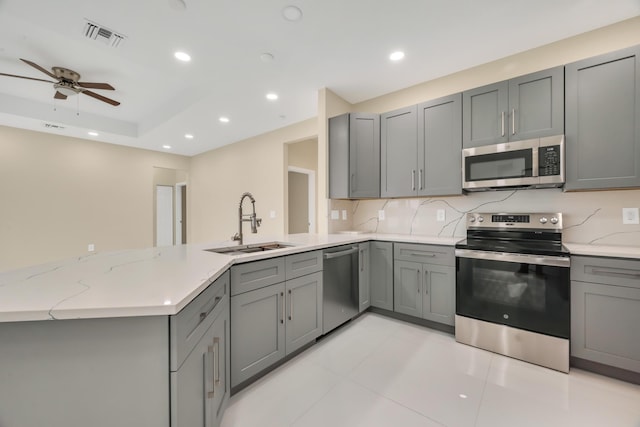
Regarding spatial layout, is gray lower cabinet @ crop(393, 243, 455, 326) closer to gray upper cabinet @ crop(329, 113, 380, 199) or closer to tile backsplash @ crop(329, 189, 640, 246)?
tile backsplash @ crop(329, 189, 640, 246)

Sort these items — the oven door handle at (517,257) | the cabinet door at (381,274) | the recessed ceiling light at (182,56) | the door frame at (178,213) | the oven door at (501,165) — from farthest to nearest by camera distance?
1. the door frame at (178,213)
2. the cabinet door at (381,274)
3. the recessed ceiling light at (182,56)
4. the oven door at (501,165)
5. the oven door handle at (517,257)

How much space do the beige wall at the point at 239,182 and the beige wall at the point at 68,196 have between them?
99cm

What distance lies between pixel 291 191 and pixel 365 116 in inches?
108

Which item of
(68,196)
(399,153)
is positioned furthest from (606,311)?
(68,196)

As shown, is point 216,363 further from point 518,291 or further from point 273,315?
point 518,291

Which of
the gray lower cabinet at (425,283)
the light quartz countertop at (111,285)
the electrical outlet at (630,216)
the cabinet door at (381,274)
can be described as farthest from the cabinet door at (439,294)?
the electrical outlet at (630,216)

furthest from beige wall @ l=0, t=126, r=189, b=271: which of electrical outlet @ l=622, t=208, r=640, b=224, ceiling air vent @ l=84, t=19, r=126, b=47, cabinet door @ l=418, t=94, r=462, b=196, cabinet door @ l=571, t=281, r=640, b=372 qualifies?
electrical outlet @ l=622, t=208, r=640, b=224

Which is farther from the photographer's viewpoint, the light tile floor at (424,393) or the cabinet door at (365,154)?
the cabinet door at (365,154)

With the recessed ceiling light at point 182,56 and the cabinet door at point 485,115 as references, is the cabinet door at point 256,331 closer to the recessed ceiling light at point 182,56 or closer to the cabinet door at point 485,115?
the cabinet door at point 485,115

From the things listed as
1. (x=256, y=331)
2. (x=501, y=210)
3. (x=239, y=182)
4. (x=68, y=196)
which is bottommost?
(x=256, y=331)

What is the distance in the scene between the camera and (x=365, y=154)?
121 inches

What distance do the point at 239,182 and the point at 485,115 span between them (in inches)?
173

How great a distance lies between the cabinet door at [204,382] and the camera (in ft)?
2.99

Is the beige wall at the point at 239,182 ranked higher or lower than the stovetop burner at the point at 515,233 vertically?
higher
